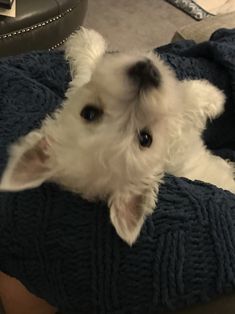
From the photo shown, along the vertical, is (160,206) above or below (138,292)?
above

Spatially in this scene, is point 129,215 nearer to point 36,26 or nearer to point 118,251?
point 118,251

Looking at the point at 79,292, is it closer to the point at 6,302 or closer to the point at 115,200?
the point at 115,200

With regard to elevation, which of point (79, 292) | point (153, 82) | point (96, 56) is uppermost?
point (153, 82)

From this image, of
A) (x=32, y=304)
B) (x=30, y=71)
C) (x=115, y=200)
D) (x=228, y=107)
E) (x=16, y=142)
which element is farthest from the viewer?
(x=228, y=107)

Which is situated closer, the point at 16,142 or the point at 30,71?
the point at 16,142

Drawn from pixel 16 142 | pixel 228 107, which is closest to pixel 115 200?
pixel 16 142

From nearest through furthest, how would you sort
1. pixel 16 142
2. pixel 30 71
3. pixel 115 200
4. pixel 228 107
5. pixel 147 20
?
pixel 115 200
pixel 16 142
pixel 30 71
pixel 228 107
pixel 147 20

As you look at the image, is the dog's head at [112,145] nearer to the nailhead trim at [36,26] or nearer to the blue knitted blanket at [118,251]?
the blue knitted blanket at [118,251]

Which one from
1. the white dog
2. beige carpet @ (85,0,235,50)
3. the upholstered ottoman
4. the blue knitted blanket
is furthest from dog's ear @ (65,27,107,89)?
beige carpet @ (85,0,235,50)
